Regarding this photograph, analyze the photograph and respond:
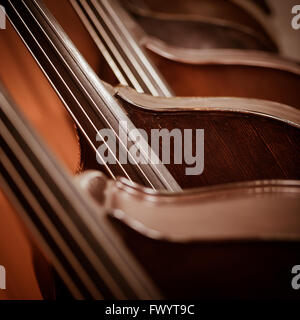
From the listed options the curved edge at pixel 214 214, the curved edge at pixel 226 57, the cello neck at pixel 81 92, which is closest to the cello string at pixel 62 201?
the curved edge at pixel 214 214

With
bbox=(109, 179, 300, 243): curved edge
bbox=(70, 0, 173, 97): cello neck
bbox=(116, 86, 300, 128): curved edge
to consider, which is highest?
bbox=(70, 0, 173, 97): cello neck

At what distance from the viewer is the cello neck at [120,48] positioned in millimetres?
905

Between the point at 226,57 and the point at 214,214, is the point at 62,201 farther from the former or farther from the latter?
the point at 226,57

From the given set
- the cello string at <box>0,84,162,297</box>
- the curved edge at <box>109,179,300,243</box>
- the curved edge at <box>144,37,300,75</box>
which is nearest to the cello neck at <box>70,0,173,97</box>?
the curved edge at <box>144,37,300,75</box>

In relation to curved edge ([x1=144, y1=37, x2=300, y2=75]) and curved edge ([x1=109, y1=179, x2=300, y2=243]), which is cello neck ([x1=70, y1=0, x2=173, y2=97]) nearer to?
curved edge ([x1=144, y1=37, x2=300, y2=75])

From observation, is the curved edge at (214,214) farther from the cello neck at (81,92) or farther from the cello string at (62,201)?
the cello neck at (81,92)

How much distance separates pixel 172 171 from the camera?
2.41ft

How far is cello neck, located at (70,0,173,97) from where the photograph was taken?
0.91 m

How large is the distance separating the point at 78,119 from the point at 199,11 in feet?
4.23

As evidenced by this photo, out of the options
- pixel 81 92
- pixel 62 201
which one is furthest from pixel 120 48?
pixel 62 201

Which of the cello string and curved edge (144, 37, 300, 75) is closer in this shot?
the cello string

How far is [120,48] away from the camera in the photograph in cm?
98

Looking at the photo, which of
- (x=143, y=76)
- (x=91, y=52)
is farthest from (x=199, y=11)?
(x=143, y=76)

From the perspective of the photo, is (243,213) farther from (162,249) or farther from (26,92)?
(26,92)
